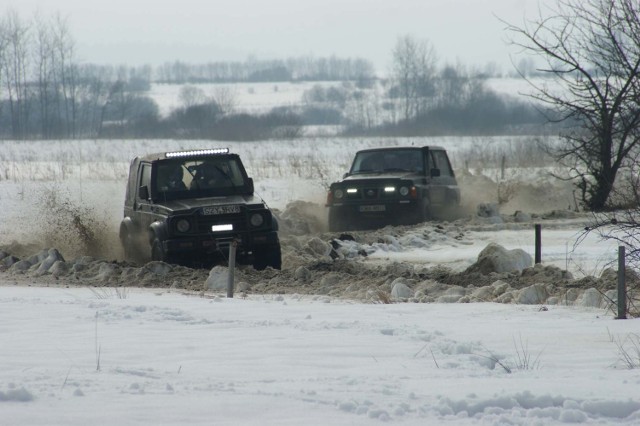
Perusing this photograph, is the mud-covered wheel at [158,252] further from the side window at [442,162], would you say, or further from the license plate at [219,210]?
the side window at [442,162]

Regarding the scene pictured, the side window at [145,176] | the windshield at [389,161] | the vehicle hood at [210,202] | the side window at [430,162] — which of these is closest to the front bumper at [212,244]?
the vehicle hood at [210,202]

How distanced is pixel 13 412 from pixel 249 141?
57.6 m

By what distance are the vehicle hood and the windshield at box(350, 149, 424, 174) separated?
5912 millimetres

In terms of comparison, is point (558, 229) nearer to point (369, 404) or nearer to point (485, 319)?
point (485, 319)

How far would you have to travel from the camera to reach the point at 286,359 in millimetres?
6496

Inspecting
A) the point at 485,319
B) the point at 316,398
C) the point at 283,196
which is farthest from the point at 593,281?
the point at 283,196

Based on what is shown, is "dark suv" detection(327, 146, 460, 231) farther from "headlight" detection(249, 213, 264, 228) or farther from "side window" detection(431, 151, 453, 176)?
"headlight" detection(249, 213, 264, 228)

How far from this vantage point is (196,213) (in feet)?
41.2

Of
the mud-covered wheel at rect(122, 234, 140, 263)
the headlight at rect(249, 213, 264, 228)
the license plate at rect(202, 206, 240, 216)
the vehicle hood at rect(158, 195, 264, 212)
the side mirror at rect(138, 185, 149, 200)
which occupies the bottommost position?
the mud-covered wheel at rect(122, 234, 140, 263)

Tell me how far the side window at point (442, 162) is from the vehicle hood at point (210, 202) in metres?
6.74

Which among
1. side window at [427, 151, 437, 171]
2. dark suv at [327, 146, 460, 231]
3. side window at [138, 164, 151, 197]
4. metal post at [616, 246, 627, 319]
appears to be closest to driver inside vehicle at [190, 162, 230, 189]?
side window at [138, 164, 151, 197]

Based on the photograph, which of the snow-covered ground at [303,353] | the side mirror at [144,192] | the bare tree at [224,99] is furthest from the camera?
the bare tree at [224,99]

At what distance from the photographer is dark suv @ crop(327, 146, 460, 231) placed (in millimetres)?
18266

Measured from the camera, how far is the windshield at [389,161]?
18.8 metres
